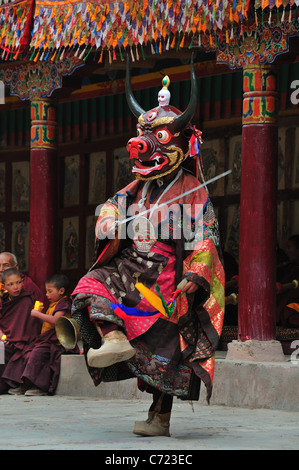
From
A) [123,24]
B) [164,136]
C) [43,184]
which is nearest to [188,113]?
[164,136]

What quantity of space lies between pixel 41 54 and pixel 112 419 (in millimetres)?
3740

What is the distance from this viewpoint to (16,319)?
912 centimetres

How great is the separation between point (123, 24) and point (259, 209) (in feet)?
5.80

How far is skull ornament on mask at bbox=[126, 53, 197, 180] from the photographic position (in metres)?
6.18

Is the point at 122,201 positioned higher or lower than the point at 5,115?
lower

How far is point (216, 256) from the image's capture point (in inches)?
239

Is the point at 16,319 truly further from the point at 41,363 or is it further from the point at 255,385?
the point at 255,385

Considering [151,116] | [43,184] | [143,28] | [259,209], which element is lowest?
[259,209]

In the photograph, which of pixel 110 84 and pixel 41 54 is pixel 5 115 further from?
pixel 41 54

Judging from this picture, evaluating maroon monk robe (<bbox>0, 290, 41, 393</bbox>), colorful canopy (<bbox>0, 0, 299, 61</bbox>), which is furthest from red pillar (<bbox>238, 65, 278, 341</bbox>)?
maroon monk robe (<bbox>0, 290, 41, 393</bbox>)

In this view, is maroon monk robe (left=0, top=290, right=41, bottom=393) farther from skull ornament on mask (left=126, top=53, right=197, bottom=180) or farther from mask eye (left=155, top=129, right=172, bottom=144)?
mask eye (left=155, top=129, right=172, bottom=144)

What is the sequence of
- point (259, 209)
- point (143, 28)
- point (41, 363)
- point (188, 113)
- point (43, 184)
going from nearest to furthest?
point (188, 113), point (259, 209), point (143, 28), point (41, 363), point (43, 184)

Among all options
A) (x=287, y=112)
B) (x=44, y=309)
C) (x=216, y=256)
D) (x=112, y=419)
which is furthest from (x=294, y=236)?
(x=216, y=256)

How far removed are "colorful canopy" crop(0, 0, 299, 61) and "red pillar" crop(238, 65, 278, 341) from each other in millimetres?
472
